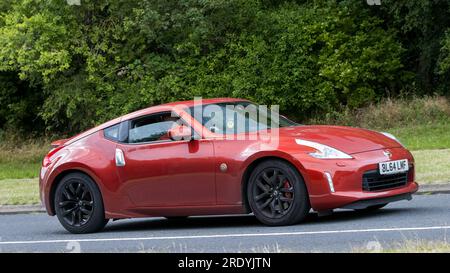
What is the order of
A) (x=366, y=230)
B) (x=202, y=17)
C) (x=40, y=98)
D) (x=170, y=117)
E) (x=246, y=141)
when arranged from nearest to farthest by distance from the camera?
(x=366, y=230) < (x=246, y=141) < (x=170, y=117) < (x=202, y=17) < (x=40, y=98)

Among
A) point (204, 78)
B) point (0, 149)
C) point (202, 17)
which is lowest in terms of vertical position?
point (0, 149)

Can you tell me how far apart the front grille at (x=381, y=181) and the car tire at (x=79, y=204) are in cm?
347

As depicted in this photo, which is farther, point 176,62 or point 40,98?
point 40,98

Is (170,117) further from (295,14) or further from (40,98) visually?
(40,98)

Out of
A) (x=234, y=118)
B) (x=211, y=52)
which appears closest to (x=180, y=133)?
(x=234, y=118)

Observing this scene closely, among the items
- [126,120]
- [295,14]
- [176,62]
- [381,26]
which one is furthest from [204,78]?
[126,120]

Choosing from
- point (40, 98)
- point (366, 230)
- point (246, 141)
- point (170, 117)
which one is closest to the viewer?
point (366, 230)

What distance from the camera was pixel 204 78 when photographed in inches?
1384

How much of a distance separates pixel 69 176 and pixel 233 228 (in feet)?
7.72

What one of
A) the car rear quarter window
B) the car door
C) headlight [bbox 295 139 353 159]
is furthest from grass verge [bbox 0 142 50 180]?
headlight [bbox 295 139 353 159]

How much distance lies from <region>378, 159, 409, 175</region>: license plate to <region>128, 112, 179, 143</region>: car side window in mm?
2653

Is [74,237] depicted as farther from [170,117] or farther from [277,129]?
[277,129]

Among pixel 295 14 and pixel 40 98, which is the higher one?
pixel 295 14

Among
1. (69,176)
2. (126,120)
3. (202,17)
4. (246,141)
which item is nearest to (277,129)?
(246,141)
